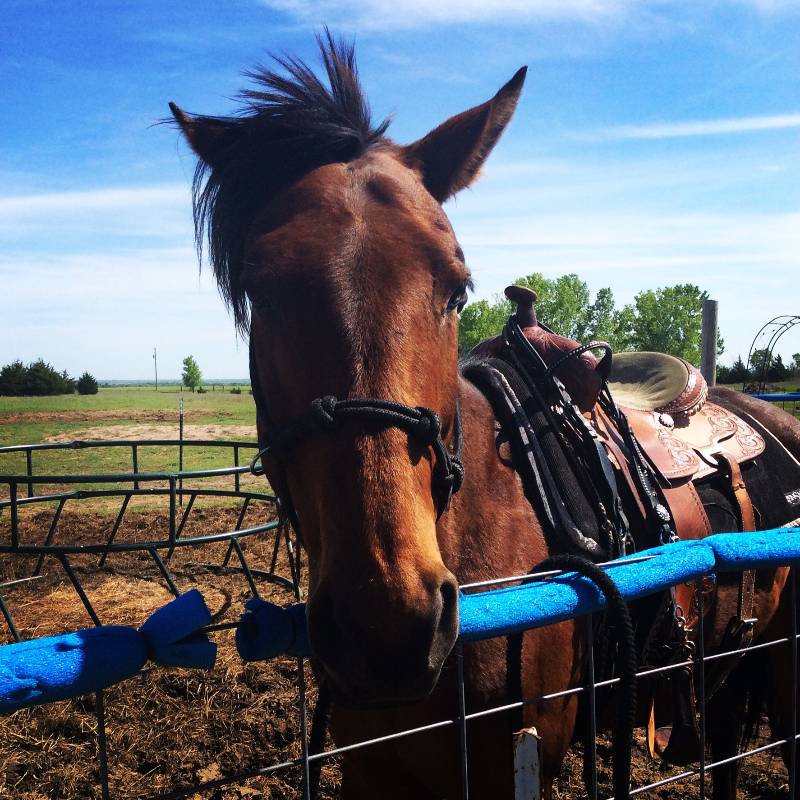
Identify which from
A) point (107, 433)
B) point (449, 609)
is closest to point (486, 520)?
point (449, 609)

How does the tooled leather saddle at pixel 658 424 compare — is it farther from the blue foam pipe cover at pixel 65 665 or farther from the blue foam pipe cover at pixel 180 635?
the blue foam pipe cover at pixel 65 665

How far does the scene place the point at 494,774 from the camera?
1.78m

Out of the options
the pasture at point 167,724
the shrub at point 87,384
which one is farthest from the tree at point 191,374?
the pasture at point 167,724

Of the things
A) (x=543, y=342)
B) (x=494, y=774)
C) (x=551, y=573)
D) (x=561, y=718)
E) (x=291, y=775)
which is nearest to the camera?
(x=551, y=573)

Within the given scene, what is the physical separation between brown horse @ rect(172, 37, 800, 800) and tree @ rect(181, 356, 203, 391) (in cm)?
8505

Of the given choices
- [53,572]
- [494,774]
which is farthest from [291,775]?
[53,572]

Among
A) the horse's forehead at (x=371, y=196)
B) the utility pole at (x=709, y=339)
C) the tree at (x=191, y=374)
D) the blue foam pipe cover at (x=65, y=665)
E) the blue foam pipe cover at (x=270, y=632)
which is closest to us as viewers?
the blue foam pipe cover at (x=65, y=665)

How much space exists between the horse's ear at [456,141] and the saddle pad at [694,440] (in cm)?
136

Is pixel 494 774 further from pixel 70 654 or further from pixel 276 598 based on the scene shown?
pixel 276 598

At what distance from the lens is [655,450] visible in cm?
267

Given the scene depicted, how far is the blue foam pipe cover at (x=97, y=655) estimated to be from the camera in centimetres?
84

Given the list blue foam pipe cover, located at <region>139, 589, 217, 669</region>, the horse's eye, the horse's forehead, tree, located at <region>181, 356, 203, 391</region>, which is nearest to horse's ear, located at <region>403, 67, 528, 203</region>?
the horse's forehead

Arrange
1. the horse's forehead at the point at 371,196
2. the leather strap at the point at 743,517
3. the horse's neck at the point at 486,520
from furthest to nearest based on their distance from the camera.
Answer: the leather strap at the point at 743,517, the horse's neck at the point at 486,520, the horse's forehead at the point at 371,196

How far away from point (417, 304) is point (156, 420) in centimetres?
3018
